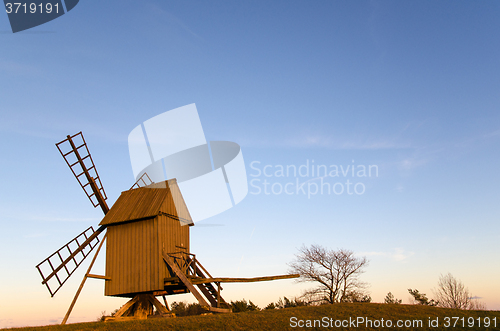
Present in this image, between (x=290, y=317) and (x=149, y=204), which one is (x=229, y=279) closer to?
(x=290, y=317)

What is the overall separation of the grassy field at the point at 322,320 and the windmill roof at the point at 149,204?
22.5ft

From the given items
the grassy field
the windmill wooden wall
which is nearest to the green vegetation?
the grassy field

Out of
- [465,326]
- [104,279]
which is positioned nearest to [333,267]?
[465,326]

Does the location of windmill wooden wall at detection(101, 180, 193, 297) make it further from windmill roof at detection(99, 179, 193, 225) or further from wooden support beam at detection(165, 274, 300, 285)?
wooden support beam at detection(165, 274, 300, 285)

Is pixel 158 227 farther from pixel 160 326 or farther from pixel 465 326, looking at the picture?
pixel 465 326

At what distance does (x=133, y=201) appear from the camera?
918 inches

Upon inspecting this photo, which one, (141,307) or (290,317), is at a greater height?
(290,317)

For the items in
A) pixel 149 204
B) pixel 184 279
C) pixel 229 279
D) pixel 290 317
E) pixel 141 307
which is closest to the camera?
pixel 290 317

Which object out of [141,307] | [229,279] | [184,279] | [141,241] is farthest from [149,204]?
[229,279]

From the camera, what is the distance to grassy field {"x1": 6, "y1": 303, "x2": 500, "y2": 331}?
1466 centimetres

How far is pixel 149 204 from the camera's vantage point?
72.8 feet

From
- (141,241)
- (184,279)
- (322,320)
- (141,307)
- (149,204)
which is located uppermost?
(149,204)

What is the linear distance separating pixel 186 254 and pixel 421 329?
13.0 meters

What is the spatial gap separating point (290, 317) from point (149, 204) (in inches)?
416
